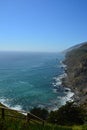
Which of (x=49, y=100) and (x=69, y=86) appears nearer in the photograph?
(x=49, y=100)

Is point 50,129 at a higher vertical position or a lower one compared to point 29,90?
higher

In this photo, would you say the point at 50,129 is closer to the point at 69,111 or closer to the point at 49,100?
the point at 69,111

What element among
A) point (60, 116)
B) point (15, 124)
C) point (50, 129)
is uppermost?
point (15, 124)

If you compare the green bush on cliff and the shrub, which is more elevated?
the green bush on cliff

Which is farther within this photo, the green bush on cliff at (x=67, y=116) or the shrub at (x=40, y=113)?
the shrub at (x=40, y=113)

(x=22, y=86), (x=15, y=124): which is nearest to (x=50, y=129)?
(x=15, y=124)

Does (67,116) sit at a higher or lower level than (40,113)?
higher

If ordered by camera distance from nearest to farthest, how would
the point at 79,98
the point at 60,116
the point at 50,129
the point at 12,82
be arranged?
the point at 50,129, the point at 60,116, the point at 79,98, the point at 12,82

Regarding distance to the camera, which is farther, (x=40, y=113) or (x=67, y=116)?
(x=40, y=113)

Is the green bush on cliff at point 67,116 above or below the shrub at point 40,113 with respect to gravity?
above

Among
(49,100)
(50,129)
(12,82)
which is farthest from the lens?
(12,82)

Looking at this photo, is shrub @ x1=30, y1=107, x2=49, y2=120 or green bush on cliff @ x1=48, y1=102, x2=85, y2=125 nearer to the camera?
green bush on cliff @ x1=48, y1=102, x2=85, y2=125
